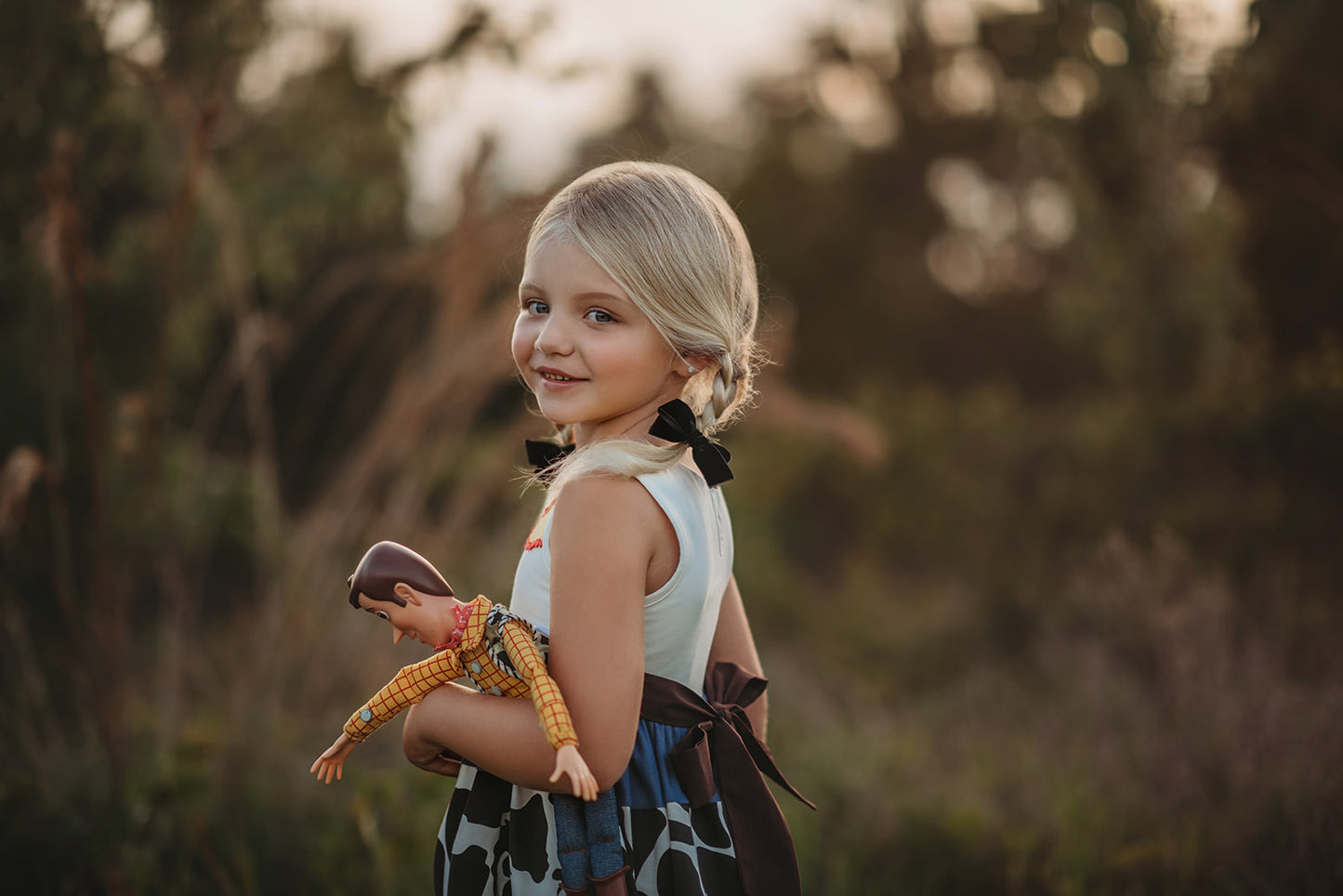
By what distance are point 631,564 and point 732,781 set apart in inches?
18.1

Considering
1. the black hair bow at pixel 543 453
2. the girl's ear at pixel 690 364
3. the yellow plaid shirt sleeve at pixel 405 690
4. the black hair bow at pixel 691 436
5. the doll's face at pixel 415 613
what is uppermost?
the girl's ear at pixel 690 364

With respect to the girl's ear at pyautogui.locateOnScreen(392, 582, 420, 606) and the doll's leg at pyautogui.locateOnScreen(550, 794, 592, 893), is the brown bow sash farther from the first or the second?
the girl's ear at pyautogui.locateOnScreen(392, 582, 420, 606)

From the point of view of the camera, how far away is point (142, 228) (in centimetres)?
409

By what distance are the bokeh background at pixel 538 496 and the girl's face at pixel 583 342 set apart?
605mm

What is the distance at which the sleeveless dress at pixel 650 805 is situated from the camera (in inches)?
62.6

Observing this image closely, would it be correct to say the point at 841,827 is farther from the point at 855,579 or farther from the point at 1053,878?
the point at 855,579

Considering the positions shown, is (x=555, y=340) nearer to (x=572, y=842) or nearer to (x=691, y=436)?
(x=691, y=436)

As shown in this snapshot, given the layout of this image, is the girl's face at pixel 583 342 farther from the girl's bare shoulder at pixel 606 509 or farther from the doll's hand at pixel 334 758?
the doll's hand at pixel 334 758

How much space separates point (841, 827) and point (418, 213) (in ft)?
19.5

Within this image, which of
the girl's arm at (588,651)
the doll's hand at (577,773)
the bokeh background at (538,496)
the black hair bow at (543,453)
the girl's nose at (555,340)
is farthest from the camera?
the bokeh background at (538,496)

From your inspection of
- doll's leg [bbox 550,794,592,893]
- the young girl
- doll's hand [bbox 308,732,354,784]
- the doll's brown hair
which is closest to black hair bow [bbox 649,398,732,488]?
the young girl

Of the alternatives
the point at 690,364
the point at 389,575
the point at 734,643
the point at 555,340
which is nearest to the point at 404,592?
the point at 389,575

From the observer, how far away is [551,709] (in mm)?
1370

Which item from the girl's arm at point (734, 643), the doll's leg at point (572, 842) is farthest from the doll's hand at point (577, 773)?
the girl's arm at point (734, 643)
